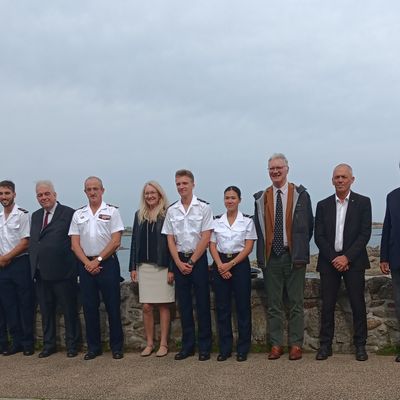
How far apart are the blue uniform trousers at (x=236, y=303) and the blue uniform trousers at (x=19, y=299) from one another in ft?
7.14

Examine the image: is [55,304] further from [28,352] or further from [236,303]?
[236,303]

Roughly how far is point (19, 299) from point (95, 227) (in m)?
1.37

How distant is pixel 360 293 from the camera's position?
504 cm

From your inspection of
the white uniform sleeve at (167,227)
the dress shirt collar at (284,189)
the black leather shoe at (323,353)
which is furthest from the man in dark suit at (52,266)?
the black leather shoe at (323,353)

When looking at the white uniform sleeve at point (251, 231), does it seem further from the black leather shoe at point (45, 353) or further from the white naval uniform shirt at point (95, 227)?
the black leather shoe at point (45, 353)

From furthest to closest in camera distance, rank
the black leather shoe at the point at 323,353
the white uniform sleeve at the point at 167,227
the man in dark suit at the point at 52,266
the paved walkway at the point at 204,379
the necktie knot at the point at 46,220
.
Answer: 1. the necktie knot at the point at 46,220
2. the man in dark suit at the point at 52,266
3. the white uniform sleeve at the point at 167,227
4. the black leather shoe at the point at 323,353
5. the paved walkway at the point at 204,379

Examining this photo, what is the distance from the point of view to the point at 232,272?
17.2 feet

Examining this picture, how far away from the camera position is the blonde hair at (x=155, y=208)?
556cm

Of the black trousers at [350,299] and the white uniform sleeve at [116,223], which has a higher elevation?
the white uniform sleeve at [116,223]

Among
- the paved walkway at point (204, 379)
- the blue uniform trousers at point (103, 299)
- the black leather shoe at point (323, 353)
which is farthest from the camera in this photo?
the blue uniform trousers at point (103, 299)

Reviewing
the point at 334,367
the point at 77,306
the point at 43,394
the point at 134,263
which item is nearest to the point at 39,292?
the point at 77,306

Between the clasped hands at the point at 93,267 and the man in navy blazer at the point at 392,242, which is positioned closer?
the man in navy blazer at the point at 392,242

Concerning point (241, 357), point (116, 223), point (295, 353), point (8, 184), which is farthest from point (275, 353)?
point (8, 184)

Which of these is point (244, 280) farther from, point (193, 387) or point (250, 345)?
point (193, 387)
